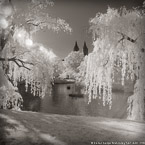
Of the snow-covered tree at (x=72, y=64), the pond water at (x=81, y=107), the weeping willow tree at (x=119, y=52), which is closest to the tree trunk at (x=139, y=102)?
the weeping willow tree at (x=119, y=52)

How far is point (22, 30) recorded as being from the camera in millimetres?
Answer: 4844

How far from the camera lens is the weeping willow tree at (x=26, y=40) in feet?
13.9

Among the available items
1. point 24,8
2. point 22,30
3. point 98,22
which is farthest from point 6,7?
point 98,22

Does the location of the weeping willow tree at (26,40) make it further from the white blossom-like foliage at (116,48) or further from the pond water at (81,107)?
the pond water at (81,107)

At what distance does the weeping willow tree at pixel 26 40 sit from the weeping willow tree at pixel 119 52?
2.69 ft

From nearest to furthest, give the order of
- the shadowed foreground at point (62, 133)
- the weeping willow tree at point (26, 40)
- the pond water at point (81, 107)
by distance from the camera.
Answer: the shadowed foreground at point (62, 133) < the weeping willow tree at point (26, 40) < the pond water at point (81, 107)

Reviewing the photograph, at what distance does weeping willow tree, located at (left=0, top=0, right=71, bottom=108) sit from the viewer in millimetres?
4223

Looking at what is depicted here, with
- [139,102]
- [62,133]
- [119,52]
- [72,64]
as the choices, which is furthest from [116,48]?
[62,133]

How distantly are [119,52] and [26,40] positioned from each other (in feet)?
8.21

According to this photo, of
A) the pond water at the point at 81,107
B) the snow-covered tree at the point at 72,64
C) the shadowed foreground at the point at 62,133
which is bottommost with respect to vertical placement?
the pond water at the point at 81,107

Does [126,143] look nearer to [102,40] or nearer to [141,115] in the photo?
[141,115]

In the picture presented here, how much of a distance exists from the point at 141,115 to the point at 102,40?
5.30 ft

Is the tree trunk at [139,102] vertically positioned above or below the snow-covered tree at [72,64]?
below

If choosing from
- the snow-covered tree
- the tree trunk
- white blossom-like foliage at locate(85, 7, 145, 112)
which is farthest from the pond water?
the tree trunk
